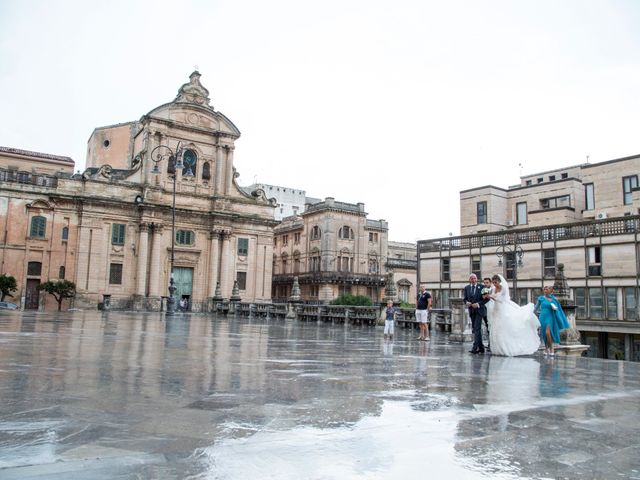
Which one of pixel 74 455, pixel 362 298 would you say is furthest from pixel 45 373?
pixel 362 298

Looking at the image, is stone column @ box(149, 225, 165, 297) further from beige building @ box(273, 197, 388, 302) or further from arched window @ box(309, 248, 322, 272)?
arched window @ box(309, 248, 322, 272)

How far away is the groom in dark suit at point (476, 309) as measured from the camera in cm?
1296

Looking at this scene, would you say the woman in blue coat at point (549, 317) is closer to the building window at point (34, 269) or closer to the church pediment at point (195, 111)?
the building window at point (34, 269)

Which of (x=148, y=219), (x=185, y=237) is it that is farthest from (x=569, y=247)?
(x=148, y=219)

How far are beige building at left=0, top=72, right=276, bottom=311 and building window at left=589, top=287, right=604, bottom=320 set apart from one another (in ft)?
95.9

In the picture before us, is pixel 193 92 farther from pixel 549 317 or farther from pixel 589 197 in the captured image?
pixel 549 317

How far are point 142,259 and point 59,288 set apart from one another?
7581mm

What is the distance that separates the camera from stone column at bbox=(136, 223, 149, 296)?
48197 mm

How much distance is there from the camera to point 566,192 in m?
47.3

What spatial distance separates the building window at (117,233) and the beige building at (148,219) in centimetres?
9

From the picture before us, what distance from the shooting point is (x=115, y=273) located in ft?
157

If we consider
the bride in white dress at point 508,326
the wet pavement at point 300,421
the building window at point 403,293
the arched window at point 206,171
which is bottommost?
the wet pavement at point 300,421

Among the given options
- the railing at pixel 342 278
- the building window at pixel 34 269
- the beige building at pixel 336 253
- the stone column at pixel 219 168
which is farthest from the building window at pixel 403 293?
the building window at pixel 34 269

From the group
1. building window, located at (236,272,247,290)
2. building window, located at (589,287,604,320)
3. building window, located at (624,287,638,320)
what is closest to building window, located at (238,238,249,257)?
building window, located at (236,272,247,290)
